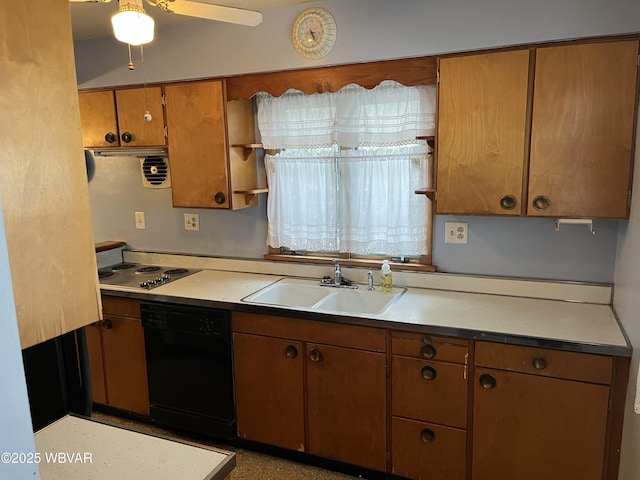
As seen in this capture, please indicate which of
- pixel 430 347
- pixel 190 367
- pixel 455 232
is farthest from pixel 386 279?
pixel 190 367

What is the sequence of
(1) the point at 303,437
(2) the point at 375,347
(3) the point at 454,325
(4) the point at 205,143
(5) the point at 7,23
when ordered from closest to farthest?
(5) the point at 7,23 < (3) the point at 454,325 < (2) the point at 375,347 < (1) the point at 303,437 < (4) the point at 205,143

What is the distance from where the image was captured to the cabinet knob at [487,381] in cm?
196

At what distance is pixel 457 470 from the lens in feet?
6.86

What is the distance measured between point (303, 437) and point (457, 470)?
30.0 inches

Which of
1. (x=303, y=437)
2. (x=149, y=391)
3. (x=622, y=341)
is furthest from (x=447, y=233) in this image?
(x=149, y=391)

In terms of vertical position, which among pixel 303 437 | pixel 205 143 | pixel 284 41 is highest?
pixel 284 41

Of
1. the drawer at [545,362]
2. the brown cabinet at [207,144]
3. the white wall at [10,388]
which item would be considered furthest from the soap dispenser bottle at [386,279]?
the white wall at [10,388]

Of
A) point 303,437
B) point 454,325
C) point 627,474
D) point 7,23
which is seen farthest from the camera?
point 303,437

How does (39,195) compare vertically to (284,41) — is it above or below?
below

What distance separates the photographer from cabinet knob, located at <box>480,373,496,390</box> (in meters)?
1.96

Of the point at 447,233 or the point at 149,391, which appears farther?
the point at 149,391

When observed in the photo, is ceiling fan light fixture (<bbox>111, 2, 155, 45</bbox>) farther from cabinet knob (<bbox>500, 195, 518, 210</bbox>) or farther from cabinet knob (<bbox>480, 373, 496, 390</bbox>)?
cabinet knob (<bbox>480, 373, 496, 390</bbox>)

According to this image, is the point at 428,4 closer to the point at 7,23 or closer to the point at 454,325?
the point at 454,325

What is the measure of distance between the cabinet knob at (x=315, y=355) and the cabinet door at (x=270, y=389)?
5 centimetres
